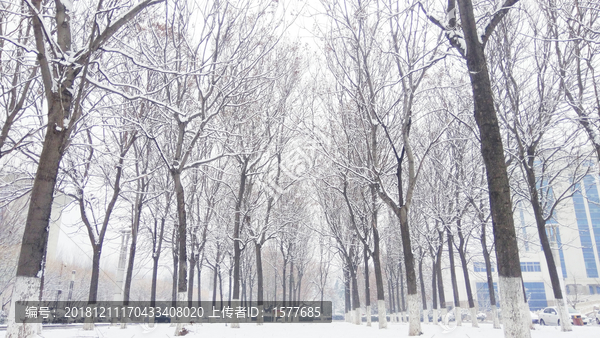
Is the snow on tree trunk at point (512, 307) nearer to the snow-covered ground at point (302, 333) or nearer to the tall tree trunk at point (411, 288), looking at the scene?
the tall tree trunk at point (411, 288)

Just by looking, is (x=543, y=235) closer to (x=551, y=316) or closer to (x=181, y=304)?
(x=181, y=304)

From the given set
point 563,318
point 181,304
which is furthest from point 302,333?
point 563,318

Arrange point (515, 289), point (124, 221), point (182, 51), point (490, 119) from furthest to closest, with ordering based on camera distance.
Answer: point (124, 221) < point (182, 51) < point (490, 119) < point (515, 289)

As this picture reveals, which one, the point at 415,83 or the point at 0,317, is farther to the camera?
the point at 0,317

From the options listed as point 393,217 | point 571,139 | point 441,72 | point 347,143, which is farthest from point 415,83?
point 393,217

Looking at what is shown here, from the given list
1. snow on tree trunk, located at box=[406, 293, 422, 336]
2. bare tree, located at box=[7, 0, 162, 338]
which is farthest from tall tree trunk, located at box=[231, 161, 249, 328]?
bare tree, located at box=[7, 0, 162, 338]

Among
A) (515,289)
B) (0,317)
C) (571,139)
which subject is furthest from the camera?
(0,317)

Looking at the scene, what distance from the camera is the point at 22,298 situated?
5.53 m

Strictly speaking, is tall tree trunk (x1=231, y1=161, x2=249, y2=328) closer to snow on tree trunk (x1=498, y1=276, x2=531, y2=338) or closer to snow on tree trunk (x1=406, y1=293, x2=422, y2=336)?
snow on tree trunk (x1=406, y1=293, x2=422, y2=336)

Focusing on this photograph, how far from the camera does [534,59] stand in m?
13.7

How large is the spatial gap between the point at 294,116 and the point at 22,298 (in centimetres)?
1434

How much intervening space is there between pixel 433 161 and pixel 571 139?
620cm

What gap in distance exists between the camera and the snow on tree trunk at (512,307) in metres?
5.38

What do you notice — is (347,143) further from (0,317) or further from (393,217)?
(0,317)
